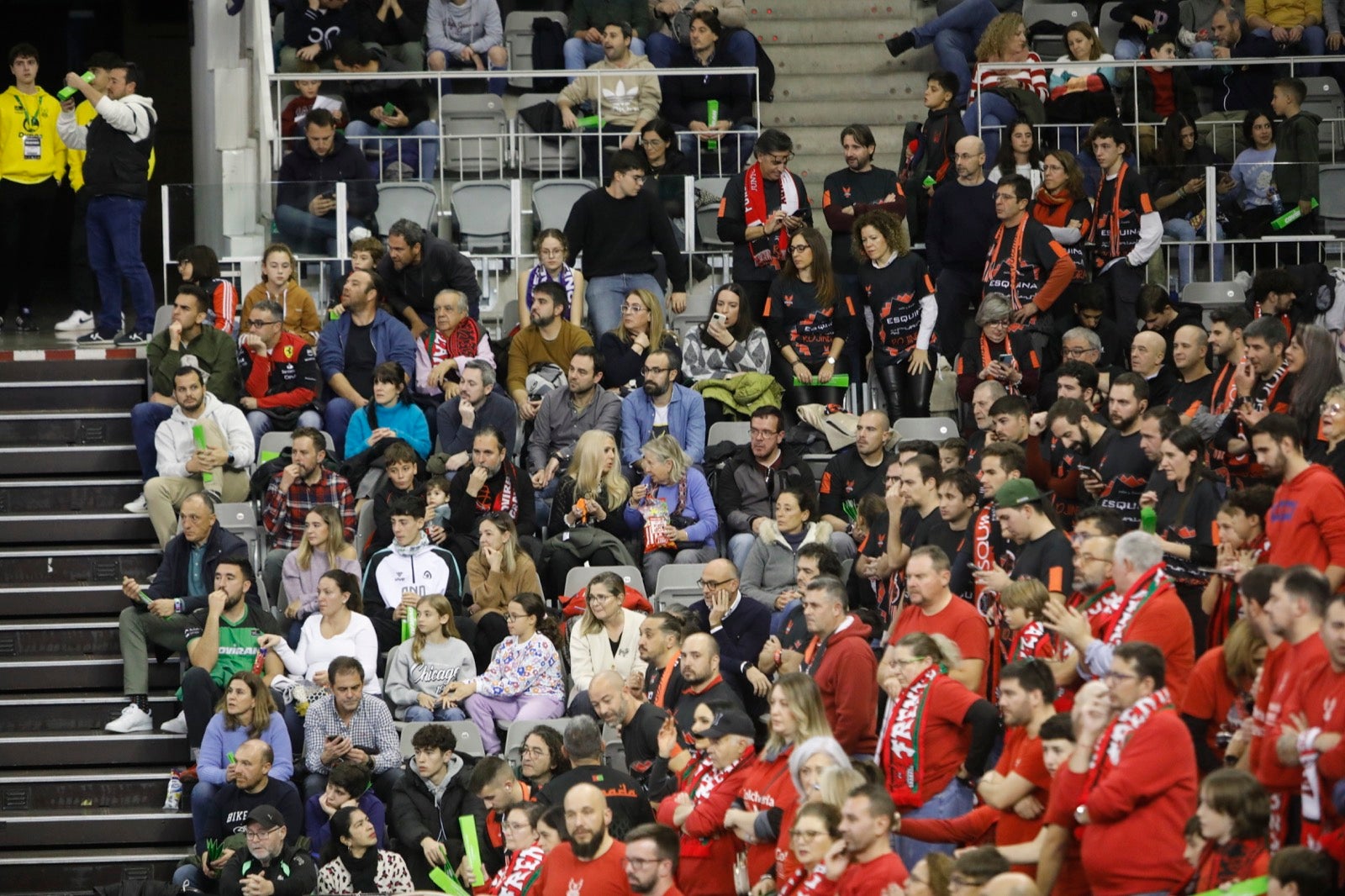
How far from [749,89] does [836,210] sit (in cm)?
176

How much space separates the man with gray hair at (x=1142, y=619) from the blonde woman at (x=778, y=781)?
942 mm

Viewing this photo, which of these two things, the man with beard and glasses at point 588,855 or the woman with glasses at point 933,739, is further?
the man with beard and glasses at point 588,855

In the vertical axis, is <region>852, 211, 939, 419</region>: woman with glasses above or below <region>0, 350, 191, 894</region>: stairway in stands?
above

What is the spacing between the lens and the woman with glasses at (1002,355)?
11.7 meters

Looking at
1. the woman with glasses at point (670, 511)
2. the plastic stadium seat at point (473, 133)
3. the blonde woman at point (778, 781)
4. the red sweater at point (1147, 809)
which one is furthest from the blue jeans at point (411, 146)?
the red sweater at point (1147, 809)

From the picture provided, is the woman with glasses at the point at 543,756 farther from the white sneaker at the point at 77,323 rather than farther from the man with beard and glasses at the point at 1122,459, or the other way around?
the white sneaker at the point at 77,323

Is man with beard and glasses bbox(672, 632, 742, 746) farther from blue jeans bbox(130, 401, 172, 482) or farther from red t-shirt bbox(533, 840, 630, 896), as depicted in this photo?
blue jeans bbox(130, 401, 172, 482)

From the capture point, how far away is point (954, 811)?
25.1 ft

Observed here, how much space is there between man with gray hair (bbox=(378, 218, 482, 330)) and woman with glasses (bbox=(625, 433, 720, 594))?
215 cm

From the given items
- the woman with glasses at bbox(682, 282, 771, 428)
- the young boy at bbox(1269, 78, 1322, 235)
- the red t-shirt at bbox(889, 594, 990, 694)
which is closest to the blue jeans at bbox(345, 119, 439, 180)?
the woman with glasses at bbox(682, 282, 771, 428)

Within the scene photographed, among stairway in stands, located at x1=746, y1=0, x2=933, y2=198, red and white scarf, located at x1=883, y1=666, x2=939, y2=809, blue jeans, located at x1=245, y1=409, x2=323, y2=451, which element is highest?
stairway in stands, located at x1=746, y1=0, x2=933, y2=198

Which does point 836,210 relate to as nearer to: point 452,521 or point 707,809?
point 452,521

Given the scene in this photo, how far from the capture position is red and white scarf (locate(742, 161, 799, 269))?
1260 cm

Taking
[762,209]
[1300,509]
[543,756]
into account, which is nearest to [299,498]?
[543,756]
